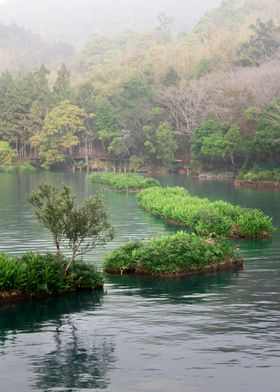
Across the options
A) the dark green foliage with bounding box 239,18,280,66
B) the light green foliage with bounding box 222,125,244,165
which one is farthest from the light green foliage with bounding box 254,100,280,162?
the dark green foliage with bounding box 239,18,280,66

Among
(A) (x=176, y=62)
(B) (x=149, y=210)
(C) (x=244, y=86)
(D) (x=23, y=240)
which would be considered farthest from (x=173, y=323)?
(A) (x=176, y=62)

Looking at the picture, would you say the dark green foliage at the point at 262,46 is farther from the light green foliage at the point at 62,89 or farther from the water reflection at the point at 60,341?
the water reflection at the point at 60,341

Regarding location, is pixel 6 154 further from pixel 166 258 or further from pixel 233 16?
pixel 233 16

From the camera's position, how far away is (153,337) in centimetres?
1684

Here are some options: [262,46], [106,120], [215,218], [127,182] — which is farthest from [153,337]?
[262,46]

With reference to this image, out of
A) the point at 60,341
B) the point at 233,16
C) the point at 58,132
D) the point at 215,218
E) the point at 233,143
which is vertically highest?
the point at 233,16

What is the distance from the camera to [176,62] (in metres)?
118

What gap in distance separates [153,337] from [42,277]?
533 cm

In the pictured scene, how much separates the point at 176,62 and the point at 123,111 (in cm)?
2013

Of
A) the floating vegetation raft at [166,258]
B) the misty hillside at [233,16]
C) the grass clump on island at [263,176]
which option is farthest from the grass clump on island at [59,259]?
the misty hillside at [233,16]

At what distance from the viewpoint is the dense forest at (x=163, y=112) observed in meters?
81.5

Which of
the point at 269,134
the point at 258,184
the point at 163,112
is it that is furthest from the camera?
the point at 163,112

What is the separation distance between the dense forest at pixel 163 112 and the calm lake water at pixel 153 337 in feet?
168

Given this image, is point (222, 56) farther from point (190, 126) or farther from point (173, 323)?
point (173, 323)
